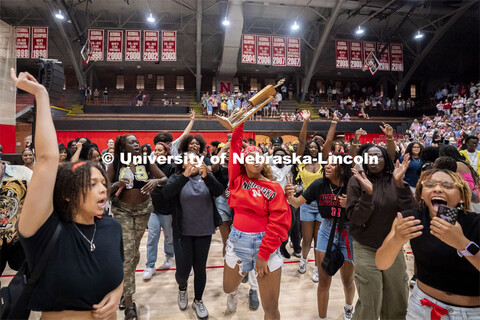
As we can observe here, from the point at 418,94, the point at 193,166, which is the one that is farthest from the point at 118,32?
the point at 418,94

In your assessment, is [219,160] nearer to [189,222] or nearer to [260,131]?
[189,222]

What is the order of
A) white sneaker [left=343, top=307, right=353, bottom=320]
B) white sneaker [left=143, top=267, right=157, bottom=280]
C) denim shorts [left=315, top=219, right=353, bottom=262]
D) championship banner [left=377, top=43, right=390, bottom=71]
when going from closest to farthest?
denim shorts [left=315, top=219, right=353, bottom=262], white sneaker [left=343, top=307, right=353, bottom=320], white sneaker [left=143, top=267, right=157, bottom=280], championship banner [left=377, top=43, right=390, bottom=71]

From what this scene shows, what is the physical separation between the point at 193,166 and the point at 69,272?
1.48m

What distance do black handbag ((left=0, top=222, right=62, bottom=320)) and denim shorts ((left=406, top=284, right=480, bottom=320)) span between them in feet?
6.68

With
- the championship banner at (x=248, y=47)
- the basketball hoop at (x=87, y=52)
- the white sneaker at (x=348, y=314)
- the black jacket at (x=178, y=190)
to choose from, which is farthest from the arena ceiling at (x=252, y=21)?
the white sneaker at (x=348, y=314)

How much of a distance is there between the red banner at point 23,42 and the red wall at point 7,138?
537 cm

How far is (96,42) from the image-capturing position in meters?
13.8

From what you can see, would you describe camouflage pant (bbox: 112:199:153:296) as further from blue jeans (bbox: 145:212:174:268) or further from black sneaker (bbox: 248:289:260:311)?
black sneaker (bbox: 248:289:260:311)

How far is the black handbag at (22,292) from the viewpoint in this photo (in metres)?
1.17

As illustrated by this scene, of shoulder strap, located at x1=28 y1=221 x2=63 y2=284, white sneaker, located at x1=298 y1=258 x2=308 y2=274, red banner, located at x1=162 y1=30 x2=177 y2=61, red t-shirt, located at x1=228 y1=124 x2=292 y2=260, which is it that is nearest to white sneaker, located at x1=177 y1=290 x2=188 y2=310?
red t-shirt, located at x1=228 y1=124 x2=292 y2=260

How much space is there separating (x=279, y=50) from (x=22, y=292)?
49.9 ft

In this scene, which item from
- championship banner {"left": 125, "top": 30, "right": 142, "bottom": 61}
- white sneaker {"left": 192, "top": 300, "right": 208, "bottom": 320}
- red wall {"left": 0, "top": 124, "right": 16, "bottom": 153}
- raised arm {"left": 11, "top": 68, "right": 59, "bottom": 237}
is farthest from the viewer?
championship banner {"left": 125, "top": 30, "right": 142, "bottom": 61}

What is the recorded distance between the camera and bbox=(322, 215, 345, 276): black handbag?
97.3 inches

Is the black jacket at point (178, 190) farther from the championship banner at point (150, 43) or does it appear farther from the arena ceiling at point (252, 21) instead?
the championship banner at point (150, 43)
